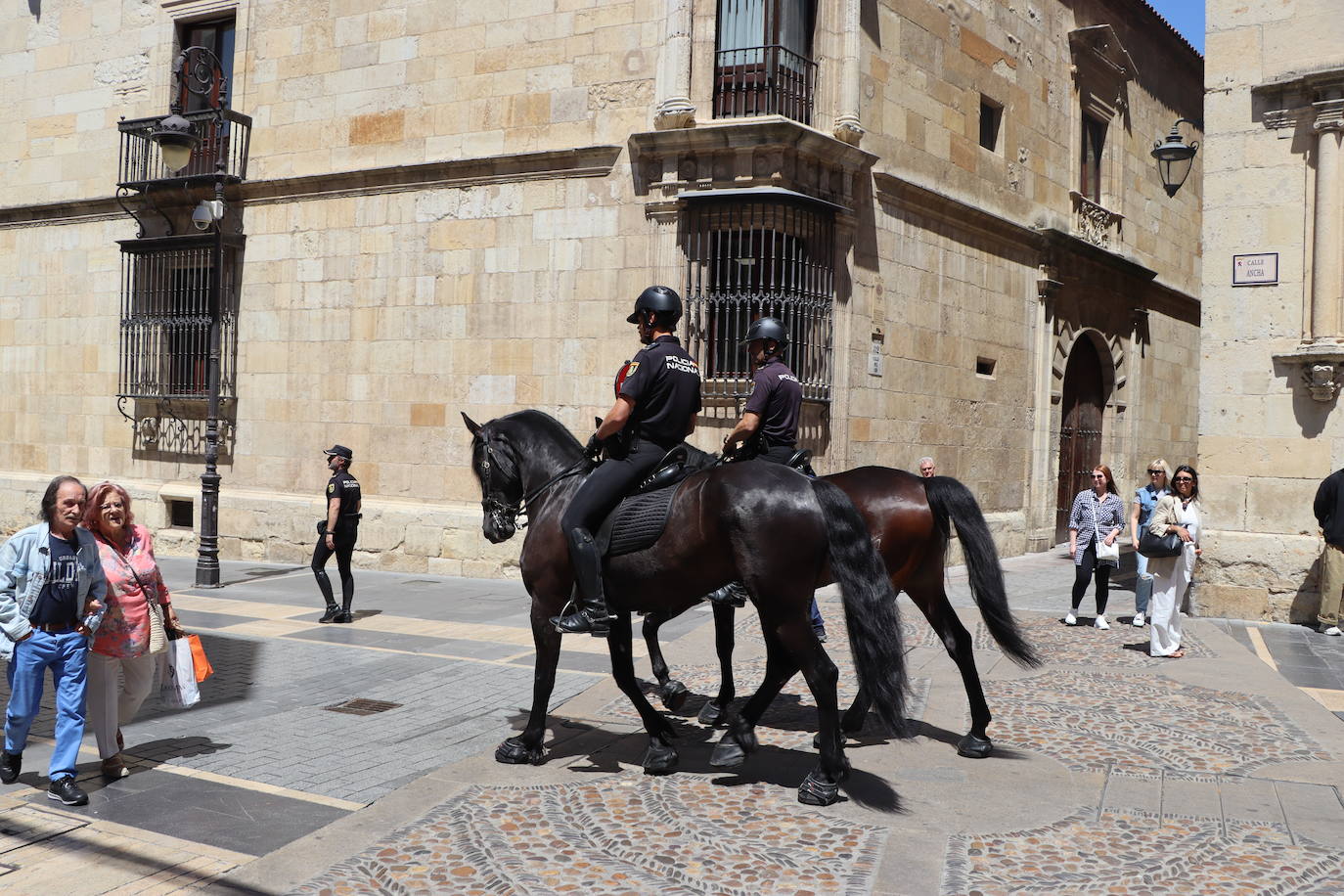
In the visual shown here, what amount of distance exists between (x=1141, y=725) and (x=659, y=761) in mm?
3271

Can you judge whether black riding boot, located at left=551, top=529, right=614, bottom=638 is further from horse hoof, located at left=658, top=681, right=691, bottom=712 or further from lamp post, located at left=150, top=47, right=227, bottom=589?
lamp post, located at left=150, top=47, right=227, bottom=589

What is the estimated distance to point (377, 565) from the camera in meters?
15.5

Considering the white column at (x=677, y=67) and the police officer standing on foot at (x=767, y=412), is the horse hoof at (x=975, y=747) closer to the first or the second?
the police officer standing on foot at (x=767, y=412)

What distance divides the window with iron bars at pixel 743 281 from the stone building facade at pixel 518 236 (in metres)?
0.04

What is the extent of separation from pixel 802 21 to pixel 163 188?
1022cm

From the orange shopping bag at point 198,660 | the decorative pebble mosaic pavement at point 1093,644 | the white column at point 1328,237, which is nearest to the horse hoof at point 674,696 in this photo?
the orange shopping bag at point 198,660

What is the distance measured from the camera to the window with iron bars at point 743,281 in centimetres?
1384

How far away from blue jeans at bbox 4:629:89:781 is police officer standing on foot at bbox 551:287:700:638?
238 centimetres

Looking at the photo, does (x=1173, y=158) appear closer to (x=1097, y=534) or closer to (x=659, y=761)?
(x=1097, y=534)

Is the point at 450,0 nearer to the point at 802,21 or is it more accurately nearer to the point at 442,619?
the point at 802,21

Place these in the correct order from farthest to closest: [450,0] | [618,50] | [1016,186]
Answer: [1016,186] < [450,0] < [618,50]

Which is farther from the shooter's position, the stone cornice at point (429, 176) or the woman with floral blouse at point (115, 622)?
the stone cornice at point (429, 176)

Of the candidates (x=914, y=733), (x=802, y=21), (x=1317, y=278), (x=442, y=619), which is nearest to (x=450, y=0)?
(x=802, y=21)

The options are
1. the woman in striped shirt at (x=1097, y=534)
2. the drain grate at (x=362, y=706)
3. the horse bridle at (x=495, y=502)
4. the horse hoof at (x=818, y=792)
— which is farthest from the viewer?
the woman in striped shirt at (x=1097, y=534)
